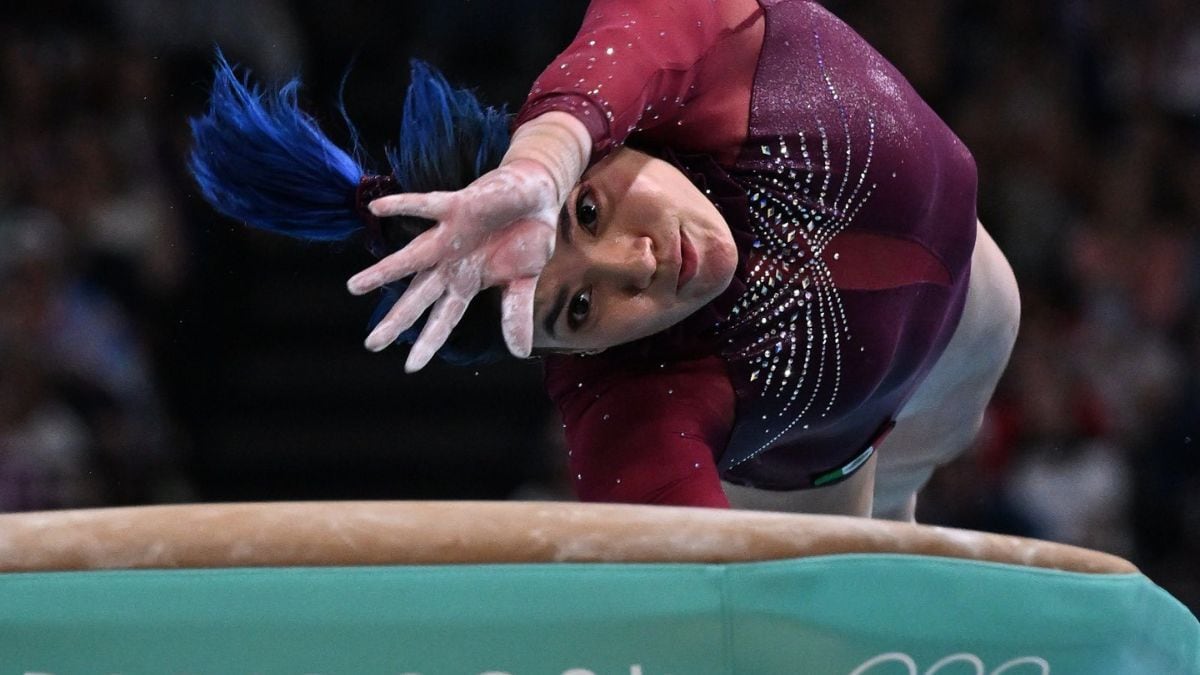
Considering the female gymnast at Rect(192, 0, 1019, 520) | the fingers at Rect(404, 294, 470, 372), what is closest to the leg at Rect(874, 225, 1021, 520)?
the female gymnast at Rect(192, 0, 1019, 520)

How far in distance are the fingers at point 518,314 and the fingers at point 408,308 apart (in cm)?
5

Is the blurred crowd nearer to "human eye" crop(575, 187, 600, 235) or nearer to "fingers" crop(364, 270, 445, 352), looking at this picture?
"human eye" crop(575, 187, 600, 235)

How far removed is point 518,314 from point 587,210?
221 millimetres

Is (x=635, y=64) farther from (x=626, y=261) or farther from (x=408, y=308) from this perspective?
(x=408, y=308)

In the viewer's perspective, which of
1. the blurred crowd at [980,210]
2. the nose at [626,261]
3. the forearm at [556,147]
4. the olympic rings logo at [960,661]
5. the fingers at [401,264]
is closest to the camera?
the olympic rings logo at [960,661]

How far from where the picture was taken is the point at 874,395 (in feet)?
5.16

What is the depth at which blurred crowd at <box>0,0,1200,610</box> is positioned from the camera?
3.22 m

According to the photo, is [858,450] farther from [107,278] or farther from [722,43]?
[107,278]

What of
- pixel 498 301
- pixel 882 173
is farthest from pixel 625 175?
pixel 882 173

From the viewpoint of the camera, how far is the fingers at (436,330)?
1.00 metres

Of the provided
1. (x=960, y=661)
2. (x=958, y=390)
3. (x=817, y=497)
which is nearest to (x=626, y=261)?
(x=960, y=661)

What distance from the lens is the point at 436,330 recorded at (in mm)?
1021

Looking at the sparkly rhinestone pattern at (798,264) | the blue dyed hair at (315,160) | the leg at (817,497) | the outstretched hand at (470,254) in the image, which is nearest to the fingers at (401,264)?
the outstretched hand at (470,254)

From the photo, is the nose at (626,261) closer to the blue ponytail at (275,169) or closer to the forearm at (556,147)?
the forearm at (556,147)
